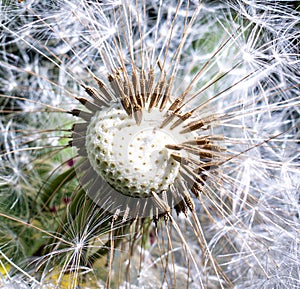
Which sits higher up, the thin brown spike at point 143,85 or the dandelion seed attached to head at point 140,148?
the thin brown spike at point 143,85

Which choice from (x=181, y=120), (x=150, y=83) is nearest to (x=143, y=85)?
(x=150, y=83)

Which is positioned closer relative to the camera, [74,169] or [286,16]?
[74,169]

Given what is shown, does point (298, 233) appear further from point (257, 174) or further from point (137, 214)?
point (137, 214)

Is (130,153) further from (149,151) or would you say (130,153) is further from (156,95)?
(156,95)

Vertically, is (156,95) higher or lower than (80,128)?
higher

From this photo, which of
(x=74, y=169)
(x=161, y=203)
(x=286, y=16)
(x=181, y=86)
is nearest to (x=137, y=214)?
(x=161, y=203)

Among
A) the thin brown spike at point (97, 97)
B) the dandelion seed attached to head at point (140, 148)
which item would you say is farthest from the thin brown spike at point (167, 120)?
the thin brown spike at point (97, 97)

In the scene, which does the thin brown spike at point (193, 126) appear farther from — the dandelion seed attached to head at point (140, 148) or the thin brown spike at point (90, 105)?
the thin brown spike at point (90, 105)

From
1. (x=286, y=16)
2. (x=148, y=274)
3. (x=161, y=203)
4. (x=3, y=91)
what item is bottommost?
(x=148, y=274)
